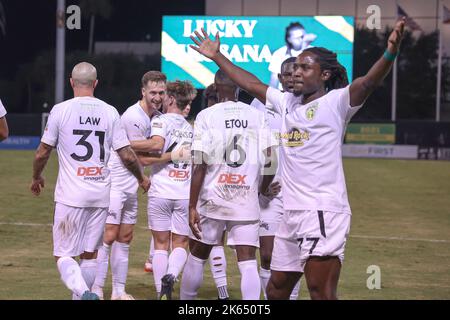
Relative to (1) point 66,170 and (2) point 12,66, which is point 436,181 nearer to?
(1) point 66,170

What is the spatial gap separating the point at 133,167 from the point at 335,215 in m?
2.74

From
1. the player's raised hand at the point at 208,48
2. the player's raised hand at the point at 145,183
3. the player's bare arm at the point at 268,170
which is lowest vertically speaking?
the player's raised hand at the point at 145,183

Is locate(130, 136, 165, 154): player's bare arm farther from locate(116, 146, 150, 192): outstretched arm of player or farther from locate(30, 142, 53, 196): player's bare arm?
locate(30, 142, 53, 196): player's bare arm

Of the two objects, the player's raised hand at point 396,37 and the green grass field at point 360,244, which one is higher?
the player's raised hand at point 396,37

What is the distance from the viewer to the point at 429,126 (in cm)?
3888

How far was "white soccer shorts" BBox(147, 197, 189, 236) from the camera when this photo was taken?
9406 millimetres

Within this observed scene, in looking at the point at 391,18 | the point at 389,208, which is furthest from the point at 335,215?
the point at 391,18

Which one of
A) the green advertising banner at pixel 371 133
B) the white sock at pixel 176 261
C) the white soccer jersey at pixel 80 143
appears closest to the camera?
the white soccer jersey at pixel 80 143

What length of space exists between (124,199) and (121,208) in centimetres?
11

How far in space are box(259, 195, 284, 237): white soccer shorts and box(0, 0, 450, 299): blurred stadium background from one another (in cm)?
140

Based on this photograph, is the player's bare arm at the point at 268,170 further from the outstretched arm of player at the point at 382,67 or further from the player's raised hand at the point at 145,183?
the outstretched arm of player at the point at 382,67

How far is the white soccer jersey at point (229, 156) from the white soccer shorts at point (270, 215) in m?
0.91

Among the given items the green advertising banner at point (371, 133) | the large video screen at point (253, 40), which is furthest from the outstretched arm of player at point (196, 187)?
the green advertising banner at point (371, 133)

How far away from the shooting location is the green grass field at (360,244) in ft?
33.5
